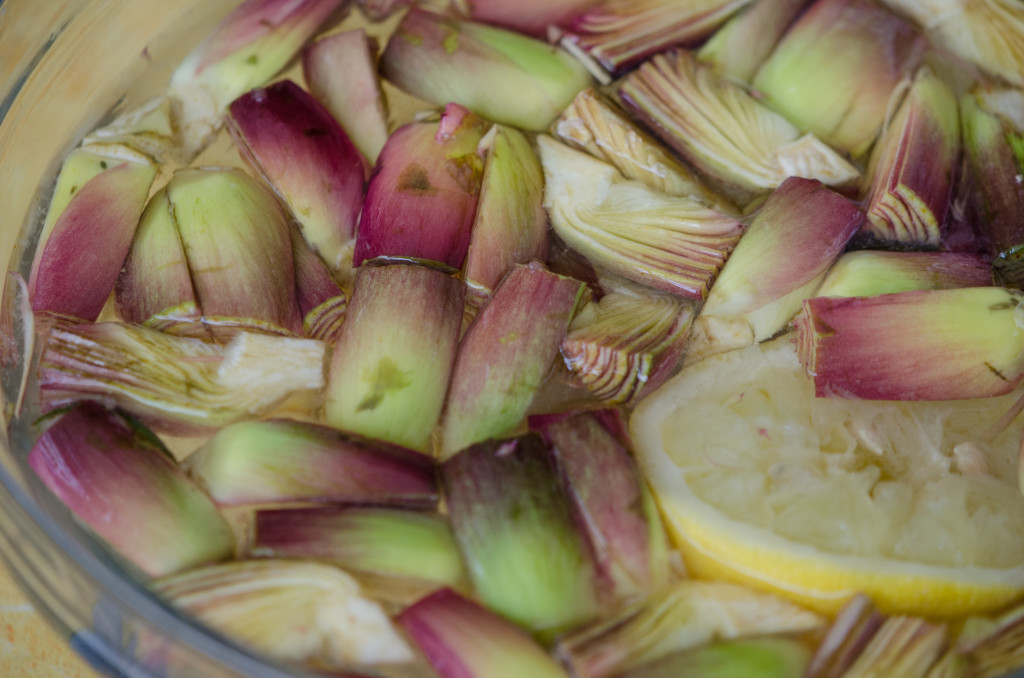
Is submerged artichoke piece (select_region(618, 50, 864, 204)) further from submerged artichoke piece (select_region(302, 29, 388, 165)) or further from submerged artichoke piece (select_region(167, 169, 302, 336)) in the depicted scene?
submerged artichoke piece (select_region(167, 169, 302, 336))

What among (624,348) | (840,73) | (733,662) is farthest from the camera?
(840,73)

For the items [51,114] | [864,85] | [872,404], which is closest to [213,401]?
[51,114]

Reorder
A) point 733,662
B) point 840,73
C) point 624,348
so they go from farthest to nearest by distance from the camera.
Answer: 1. point 840,73
2. point 624,348
3. point 733,662

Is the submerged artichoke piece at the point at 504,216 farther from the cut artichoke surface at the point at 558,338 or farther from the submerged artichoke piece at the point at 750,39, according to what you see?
the submerged artichoke piece at the point at 750,39

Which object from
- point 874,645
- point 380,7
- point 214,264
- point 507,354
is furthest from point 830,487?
point 380,7

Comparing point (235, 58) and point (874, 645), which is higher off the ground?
point (235, 58)

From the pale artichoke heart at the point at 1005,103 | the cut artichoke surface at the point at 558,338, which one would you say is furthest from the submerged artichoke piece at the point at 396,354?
the pale artichoke heart at the point at 1005,103

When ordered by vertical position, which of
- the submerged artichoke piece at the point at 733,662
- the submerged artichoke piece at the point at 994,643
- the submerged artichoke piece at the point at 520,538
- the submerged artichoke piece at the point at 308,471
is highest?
the submerged artichoke piece at the point at 308,471

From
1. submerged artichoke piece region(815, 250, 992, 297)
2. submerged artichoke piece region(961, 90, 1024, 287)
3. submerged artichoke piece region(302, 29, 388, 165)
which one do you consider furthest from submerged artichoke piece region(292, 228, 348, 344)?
submerged artichoke piece region(961, 90, 1024, 287)

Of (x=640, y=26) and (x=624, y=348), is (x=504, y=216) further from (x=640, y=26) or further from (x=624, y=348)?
(x=640, y=26)
